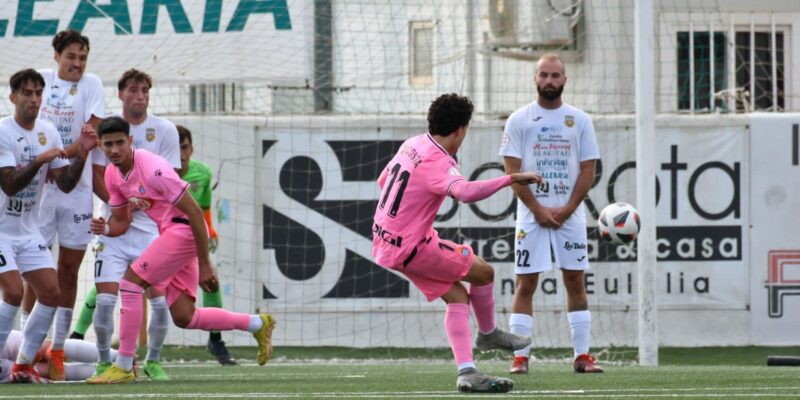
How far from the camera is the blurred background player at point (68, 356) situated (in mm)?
9688

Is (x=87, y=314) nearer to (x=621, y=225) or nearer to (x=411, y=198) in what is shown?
(x=621, y=225)

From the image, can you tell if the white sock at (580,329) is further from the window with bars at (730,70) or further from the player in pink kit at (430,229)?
the window with bars at (730,70)

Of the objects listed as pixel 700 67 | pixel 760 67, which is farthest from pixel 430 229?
pixel 760 67

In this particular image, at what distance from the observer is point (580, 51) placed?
15688 mm

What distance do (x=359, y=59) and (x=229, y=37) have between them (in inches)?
55.9

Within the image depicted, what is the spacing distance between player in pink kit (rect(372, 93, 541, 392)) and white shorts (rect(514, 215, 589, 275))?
1996 millimetres

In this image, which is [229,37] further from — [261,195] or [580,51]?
[580,51]

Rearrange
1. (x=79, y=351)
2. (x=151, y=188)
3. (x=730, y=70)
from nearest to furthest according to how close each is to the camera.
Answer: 1. (x=151, y=188)
2. (x=79, y=351)
3. (x=730, y=70)

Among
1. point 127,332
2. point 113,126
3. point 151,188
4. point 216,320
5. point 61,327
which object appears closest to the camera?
point 113,126

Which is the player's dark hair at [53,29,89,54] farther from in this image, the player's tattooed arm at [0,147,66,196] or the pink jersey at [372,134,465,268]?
the pink jersey at [372,134,465,268]

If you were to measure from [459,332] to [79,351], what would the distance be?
136 inches

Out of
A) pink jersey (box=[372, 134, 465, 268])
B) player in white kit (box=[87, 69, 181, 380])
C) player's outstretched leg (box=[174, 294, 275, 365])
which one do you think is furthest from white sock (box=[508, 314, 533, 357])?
player in white kit (box=[87, 69, 181, 380])

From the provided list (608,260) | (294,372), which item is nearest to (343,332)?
(608,260)

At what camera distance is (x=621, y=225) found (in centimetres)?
999
